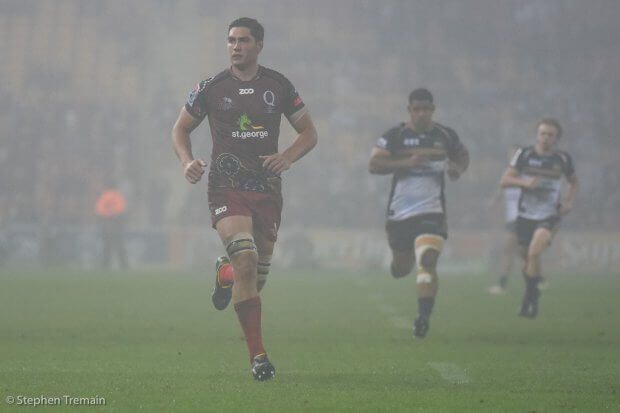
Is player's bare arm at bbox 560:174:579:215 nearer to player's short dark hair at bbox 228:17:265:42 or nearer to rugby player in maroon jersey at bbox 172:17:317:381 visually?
rugby player in maroon jersey at bbox 172:17:317:381

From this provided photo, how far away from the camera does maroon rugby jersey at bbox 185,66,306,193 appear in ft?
28.6

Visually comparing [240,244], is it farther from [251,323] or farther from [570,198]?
[570,198]

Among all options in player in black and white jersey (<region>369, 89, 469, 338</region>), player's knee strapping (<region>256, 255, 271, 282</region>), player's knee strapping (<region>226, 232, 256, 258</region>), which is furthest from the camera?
player in black and white jersey (<region>369, 89, 469, 338</region>)

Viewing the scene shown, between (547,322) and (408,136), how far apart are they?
315cm

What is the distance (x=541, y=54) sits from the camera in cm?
4356

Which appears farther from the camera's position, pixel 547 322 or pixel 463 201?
pixel 463 201

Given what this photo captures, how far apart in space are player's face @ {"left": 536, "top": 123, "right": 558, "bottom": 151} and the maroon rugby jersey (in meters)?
7.30

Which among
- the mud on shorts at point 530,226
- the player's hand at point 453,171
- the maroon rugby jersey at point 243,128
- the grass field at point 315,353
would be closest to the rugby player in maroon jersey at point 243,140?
the maroon rugby jersey at point 243,128

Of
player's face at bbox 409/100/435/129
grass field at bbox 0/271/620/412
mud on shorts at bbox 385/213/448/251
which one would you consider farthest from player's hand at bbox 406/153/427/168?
grass field at bbox 0/271/620/412

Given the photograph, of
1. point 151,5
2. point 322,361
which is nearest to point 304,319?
point 322,361

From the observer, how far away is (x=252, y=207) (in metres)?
8.71

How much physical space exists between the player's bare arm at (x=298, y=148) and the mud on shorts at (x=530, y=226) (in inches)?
273

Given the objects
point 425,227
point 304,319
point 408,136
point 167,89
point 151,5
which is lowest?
point 304,319

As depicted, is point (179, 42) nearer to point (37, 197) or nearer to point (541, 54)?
point (37, 197)
